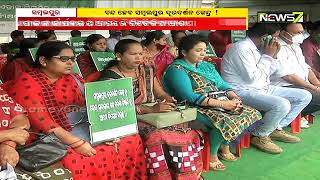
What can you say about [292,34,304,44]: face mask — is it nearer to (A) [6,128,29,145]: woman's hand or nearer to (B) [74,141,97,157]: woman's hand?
(B) [74,141,97,157]: woman's hand

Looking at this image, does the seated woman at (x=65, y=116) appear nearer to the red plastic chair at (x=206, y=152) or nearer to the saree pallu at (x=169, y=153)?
the saree pallu at (x=169, y=153)

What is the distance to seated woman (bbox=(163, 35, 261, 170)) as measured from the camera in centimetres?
292

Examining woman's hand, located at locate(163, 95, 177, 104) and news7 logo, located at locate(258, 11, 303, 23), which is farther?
news7 logo, located at locate(258, 11, 303, 23)

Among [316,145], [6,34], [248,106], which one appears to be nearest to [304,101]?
[316,145]

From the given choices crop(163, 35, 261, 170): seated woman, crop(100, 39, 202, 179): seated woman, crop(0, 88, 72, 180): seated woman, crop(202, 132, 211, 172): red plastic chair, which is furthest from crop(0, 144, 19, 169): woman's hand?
crop(202, 132, 211, 172): red plastic chair

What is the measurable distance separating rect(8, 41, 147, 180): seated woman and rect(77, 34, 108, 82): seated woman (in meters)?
0.24

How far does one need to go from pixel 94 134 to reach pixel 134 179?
1.46 ft

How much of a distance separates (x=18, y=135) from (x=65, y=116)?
364mm

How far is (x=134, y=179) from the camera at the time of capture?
243 centimetres

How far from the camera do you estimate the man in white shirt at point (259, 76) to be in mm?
3438

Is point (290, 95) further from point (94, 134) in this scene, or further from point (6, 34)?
point (6, 34)

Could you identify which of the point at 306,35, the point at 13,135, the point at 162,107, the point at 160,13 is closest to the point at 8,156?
the point at 13,135

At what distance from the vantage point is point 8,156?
1.88 m

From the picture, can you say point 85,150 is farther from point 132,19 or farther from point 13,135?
point 132,19
